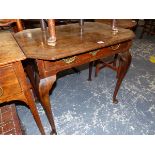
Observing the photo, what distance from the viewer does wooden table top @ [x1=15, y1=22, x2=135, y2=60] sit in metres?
1.15

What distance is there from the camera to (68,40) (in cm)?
136

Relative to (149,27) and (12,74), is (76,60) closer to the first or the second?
(12,74)

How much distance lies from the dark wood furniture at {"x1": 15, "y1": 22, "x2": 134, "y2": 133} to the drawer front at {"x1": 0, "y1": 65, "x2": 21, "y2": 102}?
16cm

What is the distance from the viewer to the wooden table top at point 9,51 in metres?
1.01

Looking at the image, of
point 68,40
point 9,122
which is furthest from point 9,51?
point 9,122

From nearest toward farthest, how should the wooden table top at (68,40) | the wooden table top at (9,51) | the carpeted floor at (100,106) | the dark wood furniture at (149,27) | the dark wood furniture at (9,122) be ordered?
the wooden table top at (9,51)
the wooden table top at (68,40)
the dark wood furniture at (9,122)
the carpeted floor at (100,106)
the dark wood furniture at (149,27)

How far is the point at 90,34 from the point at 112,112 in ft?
3.47

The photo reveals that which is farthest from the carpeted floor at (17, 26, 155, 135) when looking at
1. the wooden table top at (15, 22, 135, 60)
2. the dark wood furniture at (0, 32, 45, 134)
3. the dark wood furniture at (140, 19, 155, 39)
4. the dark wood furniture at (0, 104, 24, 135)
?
the dark wood furniture at (140, 19, 155, 39)

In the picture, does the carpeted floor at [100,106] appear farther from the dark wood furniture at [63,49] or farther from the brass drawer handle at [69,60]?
the brass drawer handle at [69,60]

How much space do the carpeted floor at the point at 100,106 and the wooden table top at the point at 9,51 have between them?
100 centimetres

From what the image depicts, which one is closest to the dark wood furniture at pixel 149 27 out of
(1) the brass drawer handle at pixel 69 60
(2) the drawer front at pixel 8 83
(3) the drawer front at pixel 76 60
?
(3) the drawer front at pixel 76 60

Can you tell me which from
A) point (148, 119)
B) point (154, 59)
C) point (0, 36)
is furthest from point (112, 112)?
point (154, 59)

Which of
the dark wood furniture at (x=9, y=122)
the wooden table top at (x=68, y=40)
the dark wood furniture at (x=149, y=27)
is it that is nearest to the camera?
the wooden table top at (x=68, y=40)

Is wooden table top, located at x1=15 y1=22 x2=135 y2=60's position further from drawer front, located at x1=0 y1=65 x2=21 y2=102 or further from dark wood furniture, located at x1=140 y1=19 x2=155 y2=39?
dark wood furniture, located at x1=140 y1=19 x2=155 y2=39
